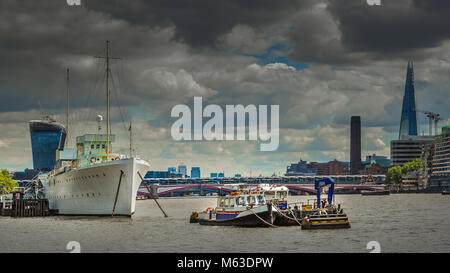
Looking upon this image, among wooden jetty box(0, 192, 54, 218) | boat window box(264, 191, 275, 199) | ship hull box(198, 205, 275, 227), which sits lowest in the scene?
wooden jetty box(0, 192, 54, 218)

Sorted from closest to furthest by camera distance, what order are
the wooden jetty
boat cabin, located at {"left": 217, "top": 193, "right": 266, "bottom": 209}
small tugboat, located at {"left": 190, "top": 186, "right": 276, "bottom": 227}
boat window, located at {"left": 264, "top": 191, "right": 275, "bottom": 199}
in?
1. small tugboat, located at {"left": 190, "top": 186, "right": 276, "bottom": 227}
2. boat cabin, located at {"left": 217, "top": 193, "right": 266, "bottom": 209}
3. boat window, located at {"left": 264, "top": 191, "right": 275, "bottom": 199}
4. the wooden jetty

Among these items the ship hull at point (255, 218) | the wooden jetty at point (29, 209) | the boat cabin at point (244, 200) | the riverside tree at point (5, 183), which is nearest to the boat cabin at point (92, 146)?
the wooden jetty at point (29, 209)

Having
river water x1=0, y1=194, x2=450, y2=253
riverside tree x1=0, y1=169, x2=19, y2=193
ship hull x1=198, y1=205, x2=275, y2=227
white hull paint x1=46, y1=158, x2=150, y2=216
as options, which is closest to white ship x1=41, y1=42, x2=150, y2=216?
white hull paint x1=46, y1=158, x2=150, y2=216

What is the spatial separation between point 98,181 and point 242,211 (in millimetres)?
26195

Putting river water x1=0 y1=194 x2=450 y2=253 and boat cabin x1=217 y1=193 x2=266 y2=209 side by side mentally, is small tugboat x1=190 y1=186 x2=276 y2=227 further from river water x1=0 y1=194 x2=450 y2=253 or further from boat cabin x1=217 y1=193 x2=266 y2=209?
river water x1=0 y1=194 x2=450 y2=253

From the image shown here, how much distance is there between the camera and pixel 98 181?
281 feet

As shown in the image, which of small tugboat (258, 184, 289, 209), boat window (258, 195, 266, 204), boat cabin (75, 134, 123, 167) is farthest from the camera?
boat cabin (75, 134, 123, 167)

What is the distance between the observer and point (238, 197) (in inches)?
2756

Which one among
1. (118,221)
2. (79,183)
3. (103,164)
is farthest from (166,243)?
(79,183)

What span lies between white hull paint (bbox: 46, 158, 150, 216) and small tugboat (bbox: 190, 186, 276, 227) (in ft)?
45.6

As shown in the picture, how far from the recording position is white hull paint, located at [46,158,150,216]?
8306cm

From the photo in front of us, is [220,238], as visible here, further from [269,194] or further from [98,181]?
[98,181]
